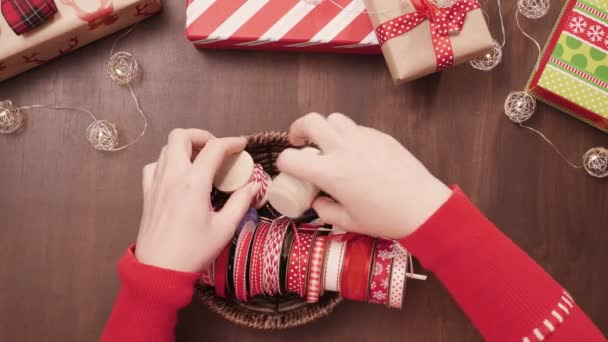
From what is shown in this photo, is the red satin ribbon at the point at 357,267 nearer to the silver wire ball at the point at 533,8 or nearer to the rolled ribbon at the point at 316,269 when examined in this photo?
the rolled ribbon at the point at 316,269

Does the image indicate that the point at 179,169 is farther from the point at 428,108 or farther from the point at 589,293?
the point at 589,293

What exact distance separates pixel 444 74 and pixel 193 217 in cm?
48

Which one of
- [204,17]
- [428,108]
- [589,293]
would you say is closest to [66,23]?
[204,17]

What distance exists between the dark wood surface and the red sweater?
21 centimetres

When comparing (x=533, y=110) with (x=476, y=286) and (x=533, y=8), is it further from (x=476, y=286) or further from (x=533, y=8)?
(x=476, y=286)

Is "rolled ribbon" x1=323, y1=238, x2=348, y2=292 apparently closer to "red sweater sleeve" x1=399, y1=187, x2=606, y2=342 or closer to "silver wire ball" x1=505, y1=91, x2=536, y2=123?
"red sweater sleeve" x1=399, y1=187, x2=606, y2=342

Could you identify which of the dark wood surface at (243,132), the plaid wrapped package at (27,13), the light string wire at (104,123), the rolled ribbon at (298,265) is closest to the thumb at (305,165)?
the rolled ribbon at (298,265)

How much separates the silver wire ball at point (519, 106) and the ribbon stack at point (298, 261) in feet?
0.99

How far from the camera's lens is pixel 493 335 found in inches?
22.8

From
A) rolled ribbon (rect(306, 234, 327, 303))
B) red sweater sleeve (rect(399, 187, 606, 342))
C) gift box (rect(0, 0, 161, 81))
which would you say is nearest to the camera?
red sweater sleeve (rect(399, 187, 606, 342))

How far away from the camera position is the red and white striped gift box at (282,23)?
0.79 meters

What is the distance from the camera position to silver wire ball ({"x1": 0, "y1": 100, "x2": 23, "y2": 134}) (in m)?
0.82

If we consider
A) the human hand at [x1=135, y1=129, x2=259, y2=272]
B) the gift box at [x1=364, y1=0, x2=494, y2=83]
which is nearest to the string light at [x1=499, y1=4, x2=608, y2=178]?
the gift box at [x1=364, y1=0, x2=494, y2=83]

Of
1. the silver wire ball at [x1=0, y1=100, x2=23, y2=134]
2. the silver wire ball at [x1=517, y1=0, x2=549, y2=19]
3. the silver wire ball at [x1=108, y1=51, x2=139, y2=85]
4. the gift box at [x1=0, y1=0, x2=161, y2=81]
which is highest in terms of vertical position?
the gift box at [x1=0, y1=0, x2=161, y2=81]
